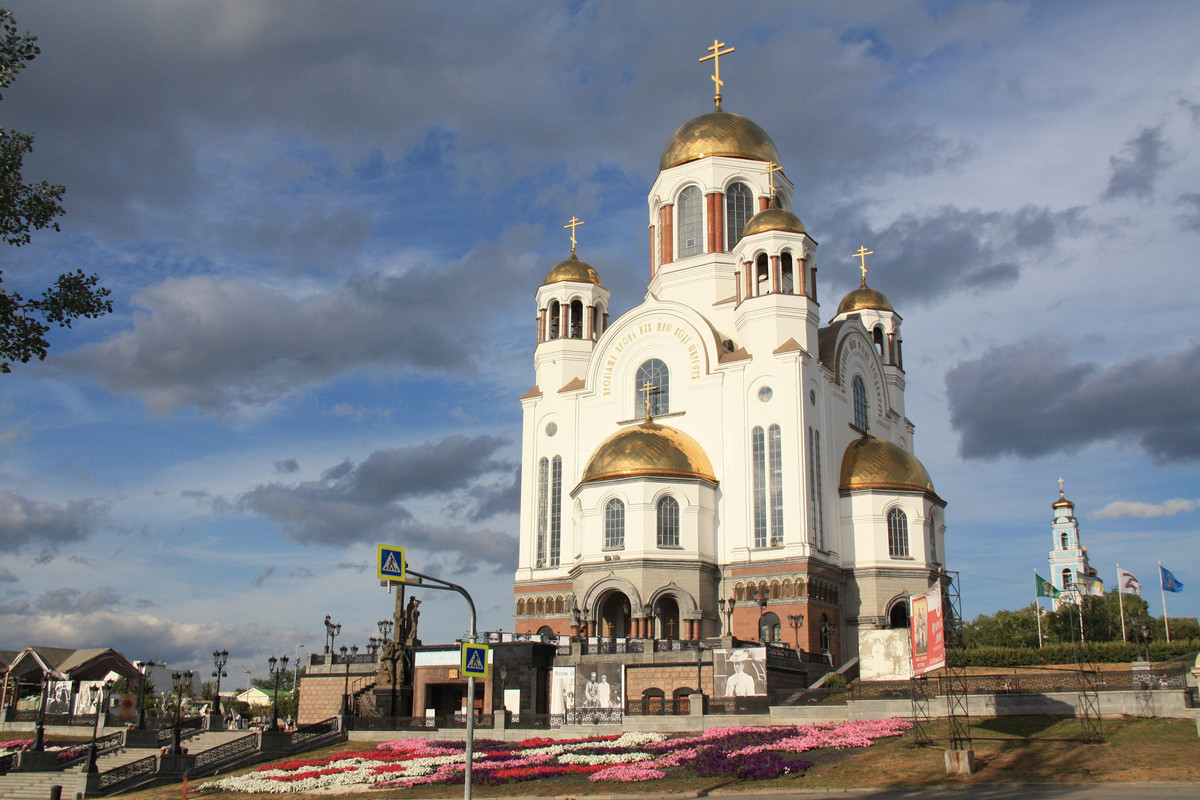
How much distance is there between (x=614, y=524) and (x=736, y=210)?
17563 millimetres

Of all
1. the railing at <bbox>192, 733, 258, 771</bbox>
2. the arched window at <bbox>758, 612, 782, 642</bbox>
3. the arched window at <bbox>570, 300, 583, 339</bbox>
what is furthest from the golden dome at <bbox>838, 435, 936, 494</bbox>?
the railing at <bbox>192, 733, 258, 771</bbox>

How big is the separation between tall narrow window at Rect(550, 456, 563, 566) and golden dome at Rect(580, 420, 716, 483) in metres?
4.16

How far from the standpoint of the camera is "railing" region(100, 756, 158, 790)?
28.2 metres

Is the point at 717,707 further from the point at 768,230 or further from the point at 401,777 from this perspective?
the point at 768,230

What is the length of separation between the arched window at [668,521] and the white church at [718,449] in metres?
0.06

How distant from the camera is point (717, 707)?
29078 millimetres

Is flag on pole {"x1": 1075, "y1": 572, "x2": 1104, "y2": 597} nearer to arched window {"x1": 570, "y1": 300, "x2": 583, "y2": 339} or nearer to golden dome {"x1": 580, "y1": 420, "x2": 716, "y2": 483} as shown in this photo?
golden dome {"x1": 580, "y1": 420, "x2": 716, "y2": 483}

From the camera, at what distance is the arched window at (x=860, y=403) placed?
1923 inches

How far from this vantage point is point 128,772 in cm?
2931

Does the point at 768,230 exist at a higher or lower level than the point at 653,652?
higher

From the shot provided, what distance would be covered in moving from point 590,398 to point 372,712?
1728 centimetres

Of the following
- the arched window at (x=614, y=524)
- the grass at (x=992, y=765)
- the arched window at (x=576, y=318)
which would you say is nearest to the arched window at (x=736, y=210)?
the arched window at (x=576, y=318)

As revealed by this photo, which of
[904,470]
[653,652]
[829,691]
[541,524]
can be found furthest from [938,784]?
[541,524]

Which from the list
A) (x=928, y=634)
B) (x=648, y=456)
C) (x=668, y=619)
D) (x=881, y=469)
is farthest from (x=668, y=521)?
(x=928, y=634)
